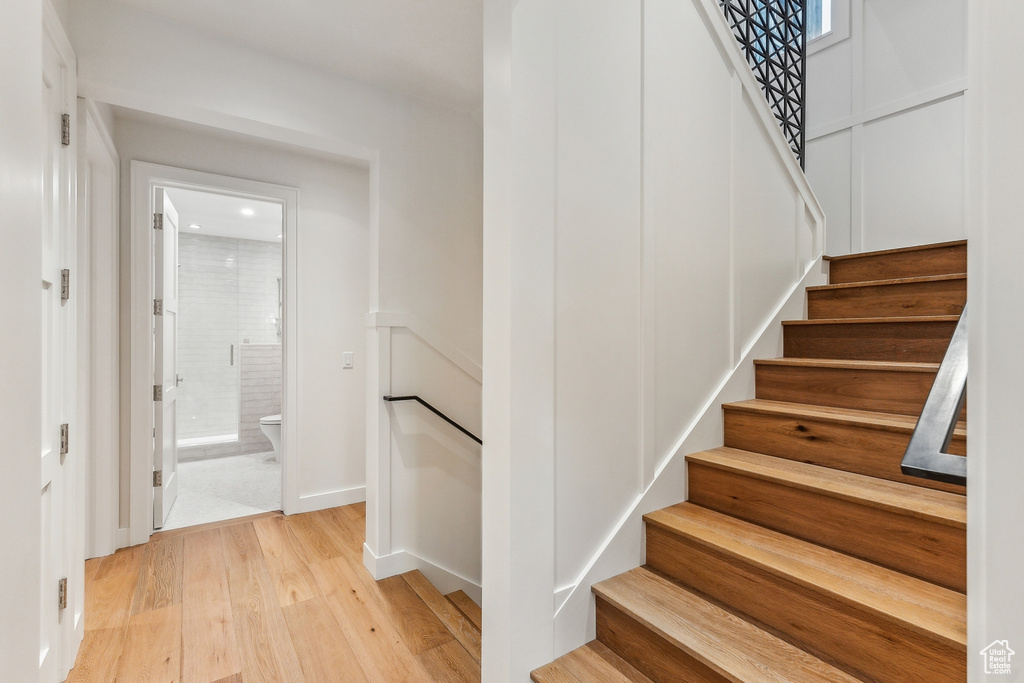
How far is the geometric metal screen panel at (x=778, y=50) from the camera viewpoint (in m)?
2.20

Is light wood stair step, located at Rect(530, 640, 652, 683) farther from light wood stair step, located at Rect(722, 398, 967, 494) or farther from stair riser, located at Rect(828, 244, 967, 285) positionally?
stair riser, located at Rect(828, 244, 967, 285)

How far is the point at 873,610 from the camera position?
1019mm

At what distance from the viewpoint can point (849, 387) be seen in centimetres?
173

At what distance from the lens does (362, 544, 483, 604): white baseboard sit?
235cm

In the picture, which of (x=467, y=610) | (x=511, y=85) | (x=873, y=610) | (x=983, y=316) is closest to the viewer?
(x=983, y=316)

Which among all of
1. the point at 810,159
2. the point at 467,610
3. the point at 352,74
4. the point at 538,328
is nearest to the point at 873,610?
the point at 538,328

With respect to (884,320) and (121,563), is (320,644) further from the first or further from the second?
(884,320)

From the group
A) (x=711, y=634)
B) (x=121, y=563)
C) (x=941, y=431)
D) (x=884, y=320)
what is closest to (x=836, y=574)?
(x=711, y=634)

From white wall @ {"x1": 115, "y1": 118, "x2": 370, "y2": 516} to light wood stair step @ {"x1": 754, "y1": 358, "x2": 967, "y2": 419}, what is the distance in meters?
2.49

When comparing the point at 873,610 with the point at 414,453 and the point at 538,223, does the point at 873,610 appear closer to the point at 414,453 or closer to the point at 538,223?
the point at 538,223

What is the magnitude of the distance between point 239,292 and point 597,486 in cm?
539

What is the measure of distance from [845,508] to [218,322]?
5.92m

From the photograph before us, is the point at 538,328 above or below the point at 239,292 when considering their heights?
below

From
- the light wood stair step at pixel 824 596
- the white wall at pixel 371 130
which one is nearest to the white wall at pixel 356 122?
the white wall at pixel 371 130
